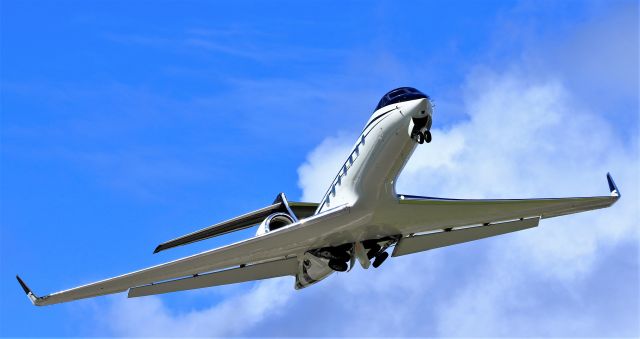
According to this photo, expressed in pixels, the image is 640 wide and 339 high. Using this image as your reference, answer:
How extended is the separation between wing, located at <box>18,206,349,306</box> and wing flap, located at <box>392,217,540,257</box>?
376 cm

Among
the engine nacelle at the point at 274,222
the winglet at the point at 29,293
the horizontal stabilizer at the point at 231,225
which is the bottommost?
the winglet at the point at 29,293

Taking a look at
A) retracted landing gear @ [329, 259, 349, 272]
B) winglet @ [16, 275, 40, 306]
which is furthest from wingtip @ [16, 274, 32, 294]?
retracted landing gear @ [329, 259, 349, 272]

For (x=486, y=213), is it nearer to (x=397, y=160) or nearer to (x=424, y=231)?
(x=424, y=231)

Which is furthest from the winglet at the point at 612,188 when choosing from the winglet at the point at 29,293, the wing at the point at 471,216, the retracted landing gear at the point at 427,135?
the winglet at the point at 29,293

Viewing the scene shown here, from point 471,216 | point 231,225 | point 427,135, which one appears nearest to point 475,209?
point 471,216

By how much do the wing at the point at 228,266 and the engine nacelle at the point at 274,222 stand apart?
0.79m

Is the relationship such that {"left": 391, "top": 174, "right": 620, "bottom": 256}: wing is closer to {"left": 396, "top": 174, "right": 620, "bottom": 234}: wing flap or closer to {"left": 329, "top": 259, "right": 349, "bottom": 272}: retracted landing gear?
{"left": 396, "top": 174, "right": 620, "bottom": 234}: wing flap

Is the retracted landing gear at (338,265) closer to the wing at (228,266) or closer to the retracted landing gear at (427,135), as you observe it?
the wing at (228,266)

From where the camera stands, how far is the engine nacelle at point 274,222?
3484 cm

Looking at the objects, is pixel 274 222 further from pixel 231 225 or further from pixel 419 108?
pixel 419 108

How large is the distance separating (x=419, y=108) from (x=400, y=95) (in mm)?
1015

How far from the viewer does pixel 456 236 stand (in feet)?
121

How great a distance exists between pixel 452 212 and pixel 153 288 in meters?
10.7

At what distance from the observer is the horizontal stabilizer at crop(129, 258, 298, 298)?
36000 mm
